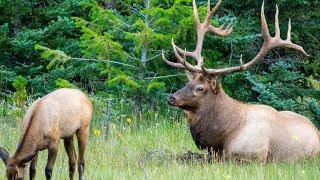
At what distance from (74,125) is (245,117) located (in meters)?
2.51

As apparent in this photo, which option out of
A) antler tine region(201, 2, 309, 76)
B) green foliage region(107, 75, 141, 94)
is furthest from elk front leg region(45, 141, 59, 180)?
green foliage region(107, 75, 141, 94)

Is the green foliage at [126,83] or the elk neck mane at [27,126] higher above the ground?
the elk neck mane at [27,126]

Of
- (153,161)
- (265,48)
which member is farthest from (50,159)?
(265,48)

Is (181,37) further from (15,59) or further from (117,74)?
(15,59)

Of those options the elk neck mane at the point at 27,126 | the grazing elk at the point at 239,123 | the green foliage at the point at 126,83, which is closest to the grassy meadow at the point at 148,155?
the grazing elk at the point at 239,123

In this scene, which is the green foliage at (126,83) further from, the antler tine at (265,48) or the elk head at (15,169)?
the elk head at (15,169)

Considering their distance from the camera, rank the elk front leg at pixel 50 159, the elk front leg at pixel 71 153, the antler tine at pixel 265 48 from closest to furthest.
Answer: the elk front leg at pixel 50 159, the elk front leg at pixel 71 153, the antler tine at pixel 265 48

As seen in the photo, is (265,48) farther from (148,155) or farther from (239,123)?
(148,155)

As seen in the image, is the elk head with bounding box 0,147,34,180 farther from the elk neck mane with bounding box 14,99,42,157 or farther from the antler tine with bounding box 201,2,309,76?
the antler tine with bounding box 201,2,309,76

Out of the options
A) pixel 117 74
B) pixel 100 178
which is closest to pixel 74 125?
pixel 100 178

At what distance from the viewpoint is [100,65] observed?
12.5 m

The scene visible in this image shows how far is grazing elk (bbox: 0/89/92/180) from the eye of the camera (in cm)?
753

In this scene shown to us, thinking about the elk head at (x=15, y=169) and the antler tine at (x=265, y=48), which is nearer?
the elk head at (x=15, y=169)

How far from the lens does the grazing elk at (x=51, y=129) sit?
753 centimetres
